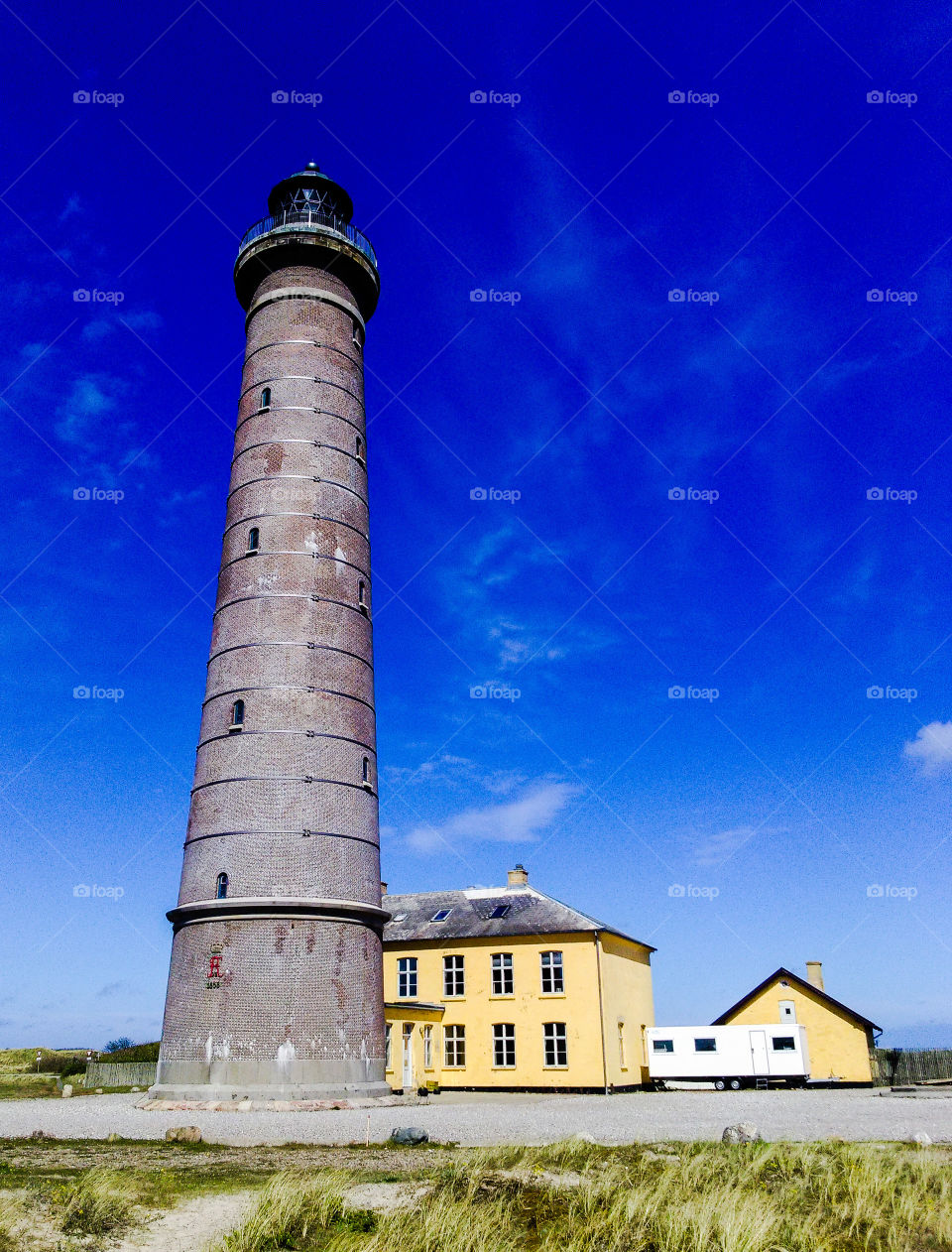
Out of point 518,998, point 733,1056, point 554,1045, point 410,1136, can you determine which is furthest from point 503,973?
point 410,1136

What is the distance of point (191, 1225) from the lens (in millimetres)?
7086

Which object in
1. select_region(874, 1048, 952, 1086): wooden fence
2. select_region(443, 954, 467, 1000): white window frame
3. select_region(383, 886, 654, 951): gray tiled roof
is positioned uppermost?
select_region(383, 886, 654, 951): gray tiled roof

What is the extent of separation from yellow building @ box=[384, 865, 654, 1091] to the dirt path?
688 inches

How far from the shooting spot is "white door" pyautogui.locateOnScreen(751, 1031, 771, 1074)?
90.3ft

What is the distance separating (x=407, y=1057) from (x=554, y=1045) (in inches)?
200

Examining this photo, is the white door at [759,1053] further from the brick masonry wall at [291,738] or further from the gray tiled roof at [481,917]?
the brick masonry wall at [291,738]

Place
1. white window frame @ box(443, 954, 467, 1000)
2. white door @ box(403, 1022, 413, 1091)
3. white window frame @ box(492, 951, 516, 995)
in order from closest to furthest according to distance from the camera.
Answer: white door @ box(403, 1022, 413, 1091)
white window frame @ box(492, 951, 516, 995)
white window frame @ box(443, 954, 467, 1000)

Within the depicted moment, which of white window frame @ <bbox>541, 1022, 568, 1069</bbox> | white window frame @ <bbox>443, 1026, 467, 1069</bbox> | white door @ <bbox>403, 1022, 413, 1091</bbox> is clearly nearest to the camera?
white door @ <bbox>403, 1022, 413, 1091</bbox>

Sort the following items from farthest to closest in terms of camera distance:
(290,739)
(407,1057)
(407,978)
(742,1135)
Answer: (407,978) → (407,1057) → (290,739) → (742,1135)

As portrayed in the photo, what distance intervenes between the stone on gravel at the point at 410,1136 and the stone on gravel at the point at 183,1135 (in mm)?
2702

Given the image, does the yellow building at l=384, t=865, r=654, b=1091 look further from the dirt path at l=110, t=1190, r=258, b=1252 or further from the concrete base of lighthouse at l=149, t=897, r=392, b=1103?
the dirt path at l=110, t=1190, r=258, b=1252

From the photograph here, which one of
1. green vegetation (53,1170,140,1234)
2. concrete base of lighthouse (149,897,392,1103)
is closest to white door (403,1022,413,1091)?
concrete base of lighthouse (149,897,392,1103)

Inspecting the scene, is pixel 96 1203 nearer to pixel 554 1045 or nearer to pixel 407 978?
pixel 554 1045

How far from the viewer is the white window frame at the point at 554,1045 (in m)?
26.8
